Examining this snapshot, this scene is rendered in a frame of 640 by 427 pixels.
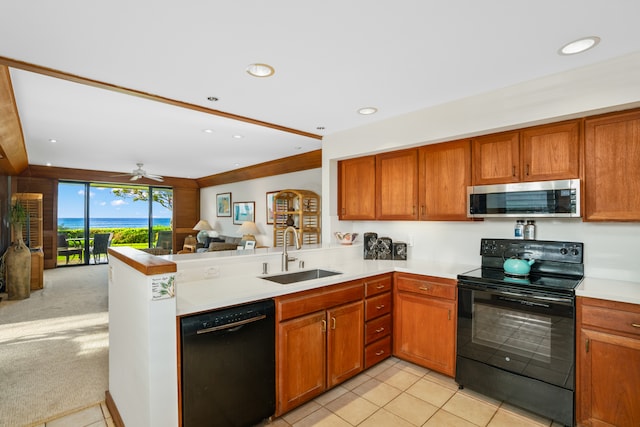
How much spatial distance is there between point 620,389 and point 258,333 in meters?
2.18

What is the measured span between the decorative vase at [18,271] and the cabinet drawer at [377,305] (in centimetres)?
548

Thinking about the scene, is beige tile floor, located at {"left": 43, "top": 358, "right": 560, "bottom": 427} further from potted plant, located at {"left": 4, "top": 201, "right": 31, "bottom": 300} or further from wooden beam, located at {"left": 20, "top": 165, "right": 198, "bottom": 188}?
wooden beam, located at {"left": 20, "top": 165, "right": 198, "bottom": 188}

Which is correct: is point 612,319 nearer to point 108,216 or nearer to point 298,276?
point 298,276

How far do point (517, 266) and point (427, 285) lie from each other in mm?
694

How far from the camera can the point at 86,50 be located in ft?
6.35

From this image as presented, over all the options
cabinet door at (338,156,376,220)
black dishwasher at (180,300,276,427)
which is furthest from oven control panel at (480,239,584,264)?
black dishwasher at (180,300,276,427)

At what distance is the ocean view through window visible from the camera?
8.02 m

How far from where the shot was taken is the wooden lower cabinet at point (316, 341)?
7.09 ft

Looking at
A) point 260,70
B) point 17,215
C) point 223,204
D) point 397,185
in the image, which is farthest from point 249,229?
point 260,70

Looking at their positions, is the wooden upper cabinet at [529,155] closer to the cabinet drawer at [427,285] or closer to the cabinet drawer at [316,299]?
the cabinet drawer at [427,285]

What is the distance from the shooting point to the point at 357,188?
374cm

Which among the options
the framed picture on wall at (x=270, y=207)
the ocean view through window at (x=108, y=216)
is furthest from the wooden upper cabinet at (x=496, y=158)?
the ocean view through window at (x=108, y=216)

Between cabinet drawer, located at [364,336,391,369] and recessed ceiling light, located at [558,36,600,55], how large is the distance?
2.52 m

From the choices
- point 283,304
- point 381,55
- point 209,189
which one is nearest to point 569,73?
point 381,55
